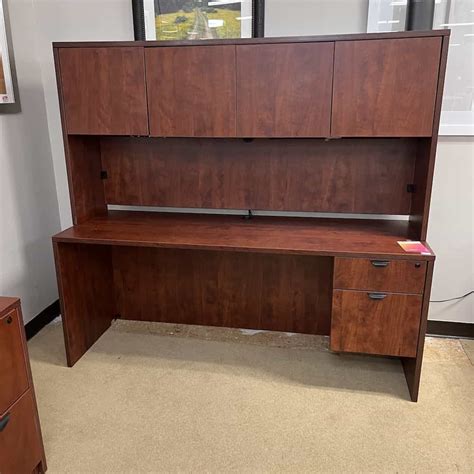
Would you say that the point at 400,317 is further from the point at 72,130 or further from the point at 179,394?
the point at 72,130

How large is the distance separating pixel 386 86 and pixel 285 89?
1.51 ft

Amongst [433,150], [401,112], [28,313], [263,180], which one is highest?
[401,112]

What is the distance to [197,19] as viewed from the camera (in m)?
2.39

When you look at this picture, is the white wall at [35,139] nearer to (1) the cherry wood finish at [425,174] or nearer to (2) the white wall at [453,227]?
(1) the cherry wood finish at [425,174]

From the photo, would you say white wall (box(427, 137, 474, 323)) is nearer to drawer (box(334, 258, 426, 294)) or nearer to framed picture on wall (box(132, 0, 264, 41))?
drawer (box(334, 258, 426, 294))

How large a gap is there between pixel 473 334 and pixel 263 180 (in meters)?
1.62

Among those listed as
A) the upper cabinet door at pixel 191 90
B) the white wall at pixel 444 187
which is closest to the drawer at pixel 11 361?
the upper cabinet door at pixel 191 90

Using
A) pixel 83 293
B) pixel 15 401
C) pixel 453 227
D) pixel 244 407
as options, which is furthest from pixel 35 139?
pixel 453 227

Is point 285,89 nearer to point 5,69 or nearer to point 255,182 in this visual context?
point 255,182

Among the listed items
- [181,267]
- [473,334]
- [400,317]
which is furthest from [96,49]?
[473,334]

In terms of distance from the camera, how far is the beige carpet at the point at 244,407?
1751 millimetres

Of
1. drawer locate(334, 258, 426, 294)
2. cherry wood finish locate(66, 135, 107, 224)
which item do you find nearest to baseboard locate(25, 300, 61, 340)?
cherry wood finish locate(66, 135, 107, 224)

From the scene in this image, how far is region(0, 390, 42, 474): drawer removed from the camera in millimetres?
1436

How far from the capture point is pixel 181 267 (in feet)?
8.95
